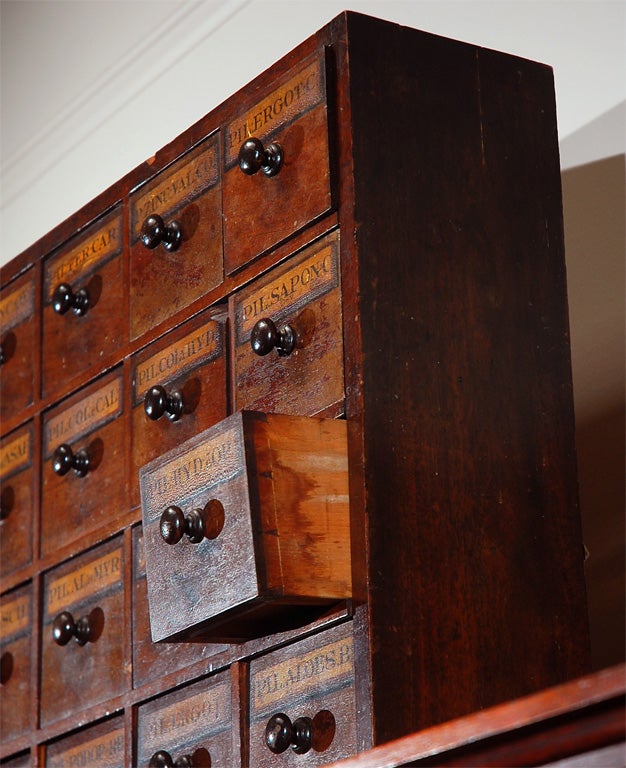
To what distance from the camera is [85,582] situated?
8.32ft

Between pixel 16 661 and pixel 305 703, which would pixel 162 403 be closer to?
pixel 305 703

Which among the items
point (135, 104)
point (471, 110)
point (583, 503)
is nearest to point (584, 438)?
point (583, 503)

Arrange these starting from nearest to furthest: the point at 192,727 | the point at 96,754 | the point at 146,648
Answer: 1. the point at 192,727
2. the point at 146,648
3. the point at 96,754

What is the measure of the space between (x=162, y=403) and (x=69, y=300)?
0.44 metres

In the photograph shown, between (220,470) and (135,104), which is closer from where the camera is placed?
(220,470)

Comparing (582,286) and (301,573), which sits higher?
(582,286)

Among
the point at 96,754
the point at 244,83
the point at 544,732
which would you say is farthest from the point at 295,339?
the point at 244,83

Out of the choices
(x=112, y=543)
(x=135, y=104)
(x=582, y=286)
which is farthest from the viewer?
(x=135, y=104)

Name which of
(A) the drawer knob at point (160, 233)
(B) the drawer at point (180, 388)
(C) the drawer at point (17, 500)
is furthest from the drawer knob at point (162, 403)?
(C) the drawer at point (17, 500)

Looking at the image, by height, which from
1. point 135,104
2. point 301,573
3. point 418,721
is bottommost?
point 418,721

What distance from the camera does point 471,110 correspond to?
2307 millimetres

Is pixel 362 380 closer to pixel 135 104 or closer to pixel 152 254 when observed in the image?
pixel 152 254

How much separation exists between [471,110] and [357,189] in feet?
1.00

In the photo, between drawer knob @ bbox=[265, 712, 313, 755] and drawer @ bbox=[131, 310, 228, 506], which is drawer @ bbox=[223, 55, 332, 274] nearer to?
drawer @ bbox=[131, 310, 228, 506]
